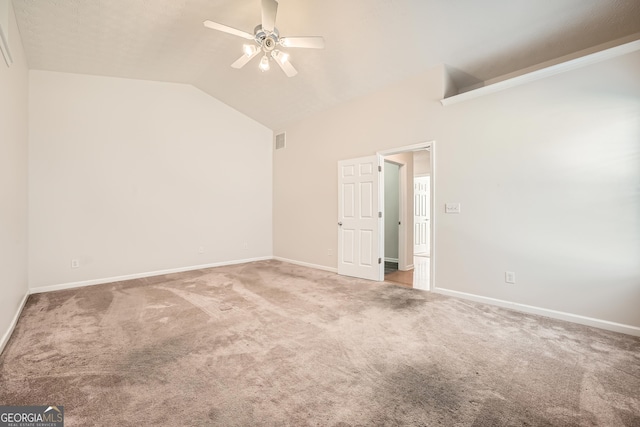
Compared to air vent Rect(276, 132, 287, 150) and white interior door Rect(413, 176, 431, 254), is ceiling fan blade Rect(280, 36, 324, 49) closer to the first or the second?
air vent Rect(276, 132, 287, 150)

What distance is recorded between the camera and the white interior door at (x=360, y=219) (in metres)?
4.49

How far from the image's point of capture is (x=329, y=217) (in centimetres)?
524

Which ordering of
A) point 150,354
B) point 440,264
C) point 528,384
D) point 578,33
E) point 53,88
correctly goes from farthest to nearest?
Result: point 53,88 < point 440,264 < point 578,33 < point 150,354 < point 528,384

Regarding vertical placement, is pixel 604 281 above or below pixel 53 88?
below

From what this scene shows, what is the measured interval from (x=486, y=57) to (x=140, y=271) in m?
6.19

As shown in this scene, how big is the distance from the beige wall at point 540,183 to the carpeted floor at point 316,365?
0.37m

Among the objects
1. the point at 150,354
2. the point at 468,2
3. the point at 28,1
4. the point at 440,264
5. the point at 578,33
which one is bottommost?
the point at 150,354

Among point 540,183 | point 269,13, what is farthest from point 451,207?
point 269,13

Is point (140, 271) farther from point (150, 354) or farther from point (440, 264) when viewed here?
point (440, 264)

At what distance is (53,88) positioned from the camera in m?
4.11

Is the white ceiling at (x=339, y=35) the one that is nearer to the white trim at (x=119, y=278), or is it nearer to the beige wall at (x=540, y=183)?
the beige wall at (x=540, y=183)

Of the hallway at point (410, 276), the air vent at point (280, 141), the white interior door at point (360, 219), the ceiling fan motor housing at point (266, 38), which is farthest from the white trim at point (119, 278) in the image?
the ceiling fan motor housing at point (266, 38)

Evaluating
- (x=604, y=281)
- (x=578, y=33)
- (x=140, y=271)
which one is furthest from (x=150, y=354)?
(x=578, y=33)

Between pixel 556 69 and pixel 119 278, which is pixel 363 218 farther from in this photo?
pixel 119 278
